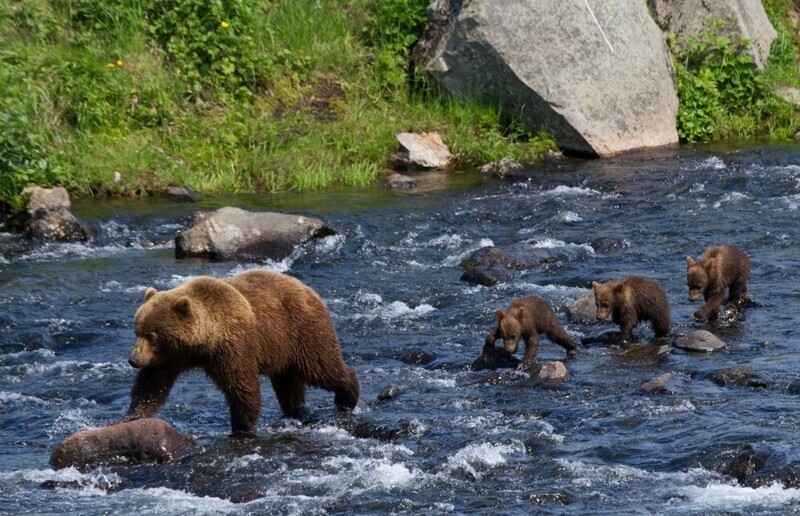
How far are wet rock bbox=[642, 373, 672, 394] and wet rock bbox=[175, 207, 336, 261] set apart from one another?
5728mm

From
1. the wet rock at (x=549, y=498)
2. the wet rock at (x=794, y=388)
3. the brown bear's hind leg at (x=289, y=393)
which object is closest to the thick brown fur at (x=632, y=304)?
the wet rock at (x=794, y=388)

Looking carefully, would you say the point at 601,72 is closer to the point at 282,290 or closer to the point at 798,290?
the point at 798,290

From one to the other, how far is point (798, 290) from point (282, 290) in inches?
212

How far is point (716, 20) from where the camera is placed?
21.2 meters

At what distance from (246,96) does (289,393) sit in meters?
10.9

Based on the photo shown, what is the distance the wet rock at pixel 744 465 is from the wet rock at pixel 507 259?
5160mm

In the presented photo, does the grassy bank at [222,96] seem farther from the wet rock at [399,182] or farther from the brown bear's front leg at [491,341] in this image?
the brown bear's front leg at [491,341]

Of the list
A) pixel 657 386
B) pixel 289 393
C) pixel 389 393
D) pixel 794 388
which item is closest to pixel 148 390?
pixel 289 393

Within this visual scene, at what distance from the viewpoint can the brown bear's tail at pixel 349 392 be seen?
8750 mm

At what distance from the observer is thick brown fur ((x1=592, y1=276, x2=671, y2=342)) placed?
411 inches

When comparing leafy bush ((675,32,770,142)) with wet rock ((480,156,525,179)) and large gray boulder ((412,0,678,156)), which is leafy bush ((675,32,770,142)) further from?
wet rock ((480,156,525,179))

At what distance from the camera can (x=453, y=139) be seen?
62.5 ft

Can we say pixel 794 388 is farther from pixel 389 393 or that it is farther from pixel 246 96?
pixel 246 96

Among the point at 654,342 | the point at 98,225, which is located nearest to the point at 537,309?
the point at 654,342
